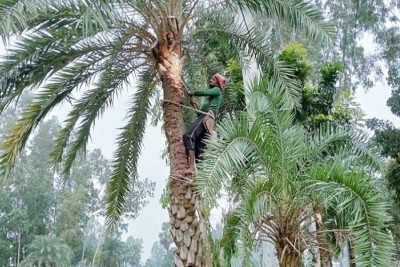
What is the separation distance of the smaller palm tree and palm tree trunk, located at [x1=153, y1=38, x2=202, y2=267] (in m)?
22.5

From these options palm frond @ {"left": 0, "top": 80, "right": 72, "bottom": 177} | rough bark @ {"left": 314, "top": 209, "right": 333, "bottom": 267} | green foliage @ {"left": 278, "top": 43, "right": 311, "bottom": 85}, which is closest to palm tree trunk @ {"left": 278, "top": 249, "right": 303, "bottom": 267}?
rough bark @ {"left": 314, "top": 209, "right": 333, "bottom": 267}

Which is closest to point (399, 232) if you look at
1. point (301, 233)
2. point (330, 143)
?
point (330, 143)

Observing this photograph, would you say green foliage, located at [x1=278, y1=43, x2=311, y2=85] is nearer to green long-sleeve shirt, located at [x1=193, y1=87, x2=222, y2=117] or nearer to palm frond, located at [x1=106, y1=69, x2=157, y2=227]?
palm frond, located at [x1=106, y1=69, x2=157, y2=227]

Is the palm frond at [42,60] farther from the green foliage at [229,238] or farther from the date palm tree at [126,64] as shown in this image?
the green foliage at [229,238]

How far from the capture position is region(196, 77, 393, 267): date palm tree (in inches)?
166

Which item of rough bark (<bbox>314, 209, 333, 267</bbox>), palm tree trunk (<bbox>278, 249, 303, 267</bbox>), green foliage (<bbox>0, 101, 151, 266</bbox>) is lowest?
palm tree trunk (<bbox>278, 249, 303, 267</bbox>)

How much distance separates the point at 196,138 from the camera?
5.41 meters

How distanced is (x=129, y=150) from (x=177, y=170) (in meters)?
2.03

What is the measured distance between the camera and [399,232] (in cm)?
1388

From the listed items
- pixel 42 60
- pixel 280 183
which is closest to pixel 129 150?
pixel 42 60

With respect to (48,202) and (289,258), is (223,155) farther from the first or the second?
(48,202)

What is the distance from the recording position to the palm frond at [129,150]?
275 inches

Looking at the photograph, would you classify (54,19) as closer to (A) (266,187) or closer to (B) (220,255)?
(A) (266,187)

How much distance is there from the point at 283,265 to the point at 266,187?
907 millimetres
